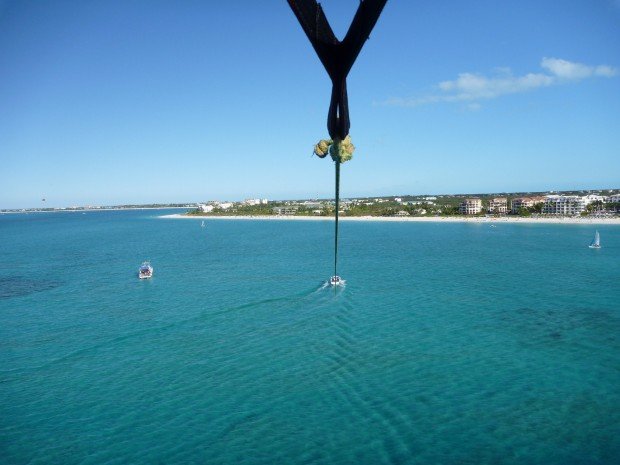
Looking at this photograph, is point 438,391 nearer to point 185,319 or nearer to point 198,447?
point 198,447

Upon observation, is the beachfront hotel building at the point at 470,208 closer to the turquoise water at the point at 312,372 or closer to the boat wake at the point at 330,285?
the turquoise water at the point at 312,372

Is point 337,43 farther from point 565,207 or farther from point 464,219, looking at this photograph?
point 565,207

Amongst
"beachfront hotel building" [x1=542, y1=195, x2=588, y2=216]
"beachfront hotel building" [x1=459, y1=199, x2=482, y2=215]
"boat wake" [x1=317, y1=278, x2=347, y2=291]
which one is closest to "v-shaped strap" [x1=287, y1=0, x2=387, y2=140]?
"boat wake" [x1=317, y1=278, x2=347, y2=291]

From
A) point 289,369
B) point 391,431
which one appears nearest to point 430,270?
point 289,369

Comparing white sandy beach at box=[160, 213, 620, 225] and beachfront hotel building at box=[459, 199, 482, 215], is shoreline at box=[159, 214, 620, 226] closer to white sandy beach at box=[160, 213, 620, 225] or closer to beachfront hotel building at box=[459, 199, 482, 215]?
white sandy beach at box=[160, 213, 620, 225]

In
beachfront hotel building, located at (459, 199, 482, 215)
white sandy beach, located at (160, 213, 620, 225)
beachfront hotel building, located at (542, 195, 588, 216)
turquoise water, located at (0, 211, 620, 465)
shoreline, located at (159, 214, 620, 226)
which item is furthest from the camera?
beachfront hotel building, located at (459, 199, 482, 215)

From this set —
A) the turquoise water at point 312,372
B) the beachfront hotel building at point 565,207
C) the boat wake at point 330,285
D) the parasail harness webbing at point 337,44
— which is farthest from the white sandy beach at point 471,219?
the parasail harness webbing at point 337,44
